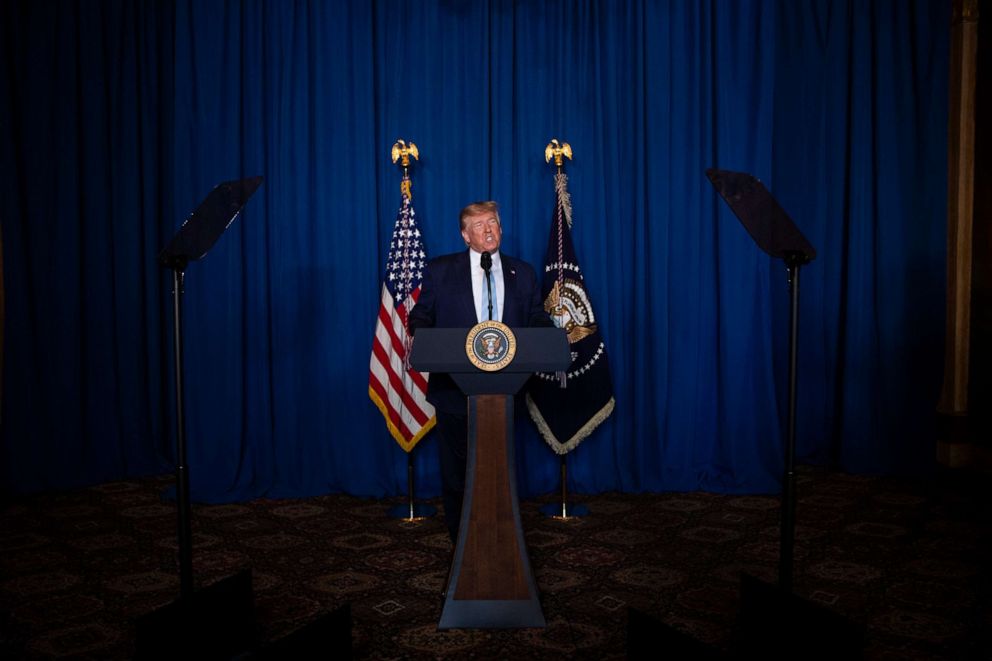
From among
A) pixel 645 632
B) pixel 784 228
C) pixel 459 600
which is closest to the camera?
pixel 645 632

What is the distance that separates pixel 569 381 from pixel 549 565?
4.43ft

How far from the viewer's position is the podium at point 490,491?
9.10 feet

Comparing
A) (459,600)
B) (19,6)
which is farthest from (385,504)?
(19,6)

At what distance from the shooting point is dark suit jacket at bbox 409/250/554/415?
371 centimetres

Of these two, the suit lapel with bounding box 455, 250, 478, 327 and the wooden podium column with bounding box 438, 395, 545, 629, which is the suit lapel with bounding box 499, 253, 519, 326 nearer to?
the suit lapel with bounding box 455, 250, 478, 327

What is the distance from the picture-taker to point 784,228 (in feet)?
8.04

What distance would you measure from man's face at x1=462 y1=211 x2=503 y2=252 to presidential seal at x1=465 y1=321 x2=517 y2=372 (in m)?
0.91

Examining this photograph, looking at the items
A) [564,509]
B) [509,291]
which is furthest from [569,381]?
[509,291]

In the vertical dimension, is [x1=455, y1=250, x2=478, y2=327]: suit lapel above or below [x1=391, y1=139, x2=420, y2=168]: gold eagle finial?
below

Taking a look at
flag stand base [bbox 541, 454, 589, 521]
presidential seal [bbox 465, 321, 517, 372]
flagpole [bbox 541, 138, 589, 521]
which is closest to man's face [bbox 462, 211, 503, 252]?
flagpole [bbox 541, 138, 589, 521]

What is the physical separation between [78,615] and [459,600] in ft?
4.65

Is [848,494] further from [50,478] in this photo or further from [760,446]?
[50,478]

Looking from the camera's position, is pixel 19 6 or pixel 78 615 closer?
pixel 78 615

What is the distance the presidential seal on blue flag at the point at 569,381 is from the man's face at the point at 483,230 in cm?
94
